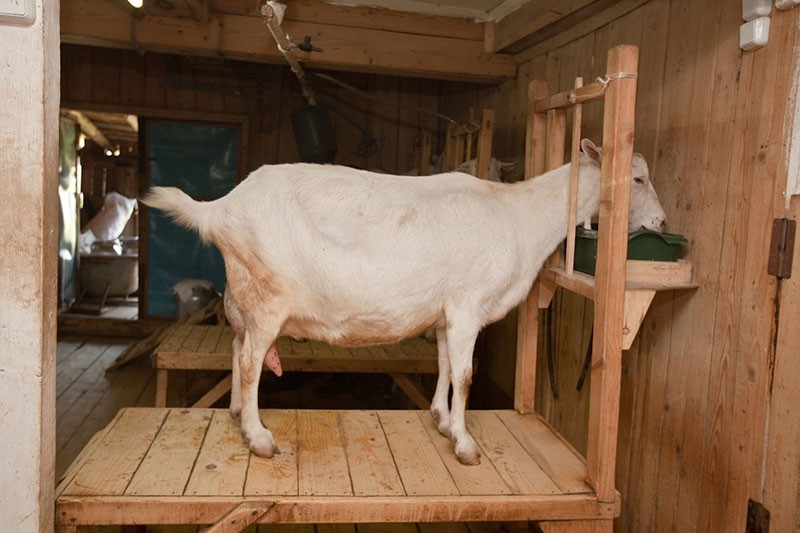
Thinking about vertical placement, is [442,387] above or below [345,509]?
above

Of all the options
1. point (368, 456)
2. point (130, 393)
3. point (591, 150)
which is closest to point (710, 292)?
point (591, 150)

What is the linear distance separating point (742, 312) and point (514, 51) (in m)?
3.02

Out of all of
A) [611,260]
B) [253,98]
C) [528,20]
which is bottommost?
[611,260]

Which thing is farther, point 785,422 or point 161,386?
point 161,386

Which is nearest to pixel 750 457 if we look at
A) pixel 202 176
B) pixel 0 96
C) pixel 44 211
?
pixel 44 211

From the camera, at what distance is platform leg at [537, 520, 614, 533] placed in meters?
2.37

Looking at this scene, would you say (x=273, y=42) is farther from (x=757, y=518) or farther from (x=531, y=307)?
(x=757, y=518)

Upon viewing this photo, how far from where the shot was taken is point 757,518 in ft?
7.48

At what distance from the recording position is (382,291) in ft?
8.40

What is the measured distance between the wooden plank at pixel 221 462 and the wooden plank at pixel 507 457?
2.88ft

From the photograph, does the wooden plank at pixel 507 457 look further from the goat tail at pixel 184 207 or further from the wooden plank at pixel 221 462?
the goat tail at pixel 184 207

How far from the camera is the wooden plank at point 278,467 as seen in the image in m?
2.29

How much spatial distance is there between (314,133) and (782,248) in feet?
16.5

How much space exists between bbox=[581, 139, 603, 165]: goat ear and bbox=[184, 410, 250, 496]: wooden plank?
5.62 feet
